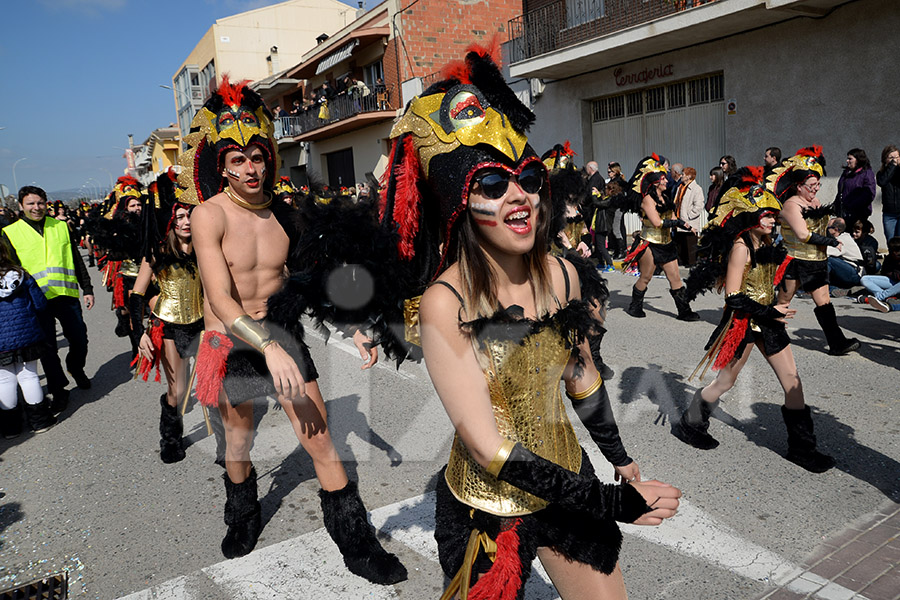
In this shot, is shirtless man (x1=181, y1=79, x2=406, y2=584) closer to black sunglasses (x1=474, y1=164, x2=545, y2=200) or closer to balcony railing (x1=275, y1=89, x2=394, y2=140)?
black sunglasses (x1=474, y1=164, x2=545, y2=200)

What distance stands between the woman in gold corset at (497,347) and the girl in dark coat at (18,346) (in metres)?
5.26

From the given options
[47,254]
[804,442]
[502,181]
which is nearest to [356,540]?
[502,181]

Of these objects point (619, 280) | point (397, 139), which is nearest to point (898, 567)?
point (397, 139)

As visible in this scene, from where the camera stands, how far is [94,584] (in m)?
3.41

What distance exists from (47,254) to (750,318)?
21.7ft

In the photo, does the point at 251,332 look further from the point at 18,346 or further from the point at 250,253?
the point at 18,346

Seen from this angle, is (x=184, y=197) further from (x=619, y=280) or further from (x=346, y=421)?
(x=619, y=280)

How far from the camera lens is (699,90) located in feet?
45.2

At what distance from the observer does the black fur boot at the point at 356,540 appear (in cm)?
324

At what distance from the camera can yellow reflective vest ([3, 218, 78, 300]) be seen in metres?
6.45

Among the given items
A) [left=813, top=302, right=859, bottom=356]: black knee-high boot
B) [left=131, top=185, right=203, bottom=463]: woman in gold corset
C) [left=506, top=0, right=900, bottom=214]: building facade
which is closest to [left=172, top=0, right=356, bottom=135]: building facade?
[left=506, top=0, right=900, bottom=214]: building facade

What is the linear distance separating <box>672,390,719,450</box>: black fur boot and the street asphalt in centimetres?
8

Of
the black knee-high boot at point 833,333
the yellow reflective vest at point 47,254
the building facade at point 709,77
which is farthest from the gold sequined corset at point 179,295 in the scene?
the building facade at point 709,77

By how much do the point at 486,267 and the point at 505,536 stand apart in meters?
0.83
